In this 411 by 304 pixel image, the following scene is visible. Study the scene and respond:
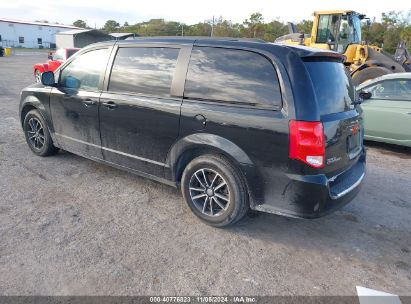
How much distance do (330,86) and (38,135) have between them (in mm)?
4340

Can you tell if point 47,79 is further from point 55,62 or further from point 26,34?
point 26,34

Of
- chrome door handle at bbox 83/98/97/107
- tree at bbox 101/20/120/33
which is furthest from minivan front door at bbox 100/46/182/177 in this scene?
tree at bbox 101/20/120/33

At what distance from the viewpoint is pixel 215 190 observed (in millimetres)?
3465

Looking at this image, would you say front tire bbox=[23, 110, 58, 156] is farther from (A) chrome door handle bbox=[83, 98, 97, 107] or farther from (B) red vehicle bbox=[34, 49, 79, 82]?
(B) red vehicle bbox=[34, 49, 79, 82]

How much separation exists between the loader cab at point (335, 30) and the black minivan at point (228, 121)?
9.93m

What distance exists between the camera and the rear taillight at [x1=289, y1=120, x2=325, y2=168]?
112 inches

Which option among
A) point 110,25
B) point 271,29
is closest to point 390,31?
point 271,29

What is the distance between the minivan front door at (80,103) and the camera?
428 centimetres

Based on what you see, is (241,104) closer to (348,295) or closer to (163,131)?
(163,131)

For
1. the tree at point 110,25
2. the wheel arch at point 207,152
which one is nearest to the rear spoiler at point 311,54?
the wheel arch at point 207,152

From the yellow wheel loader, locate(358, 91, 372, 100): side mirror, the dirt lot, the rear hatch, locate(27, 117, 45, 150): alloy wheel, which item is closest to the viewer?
the dirt lot

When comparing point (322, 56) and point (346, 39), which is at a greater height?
point (346, 39)

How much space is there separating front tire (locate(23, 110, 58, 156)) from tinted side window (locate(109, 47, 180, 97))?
1675 millimetres

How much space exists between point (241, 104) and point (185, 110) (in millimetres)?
617
